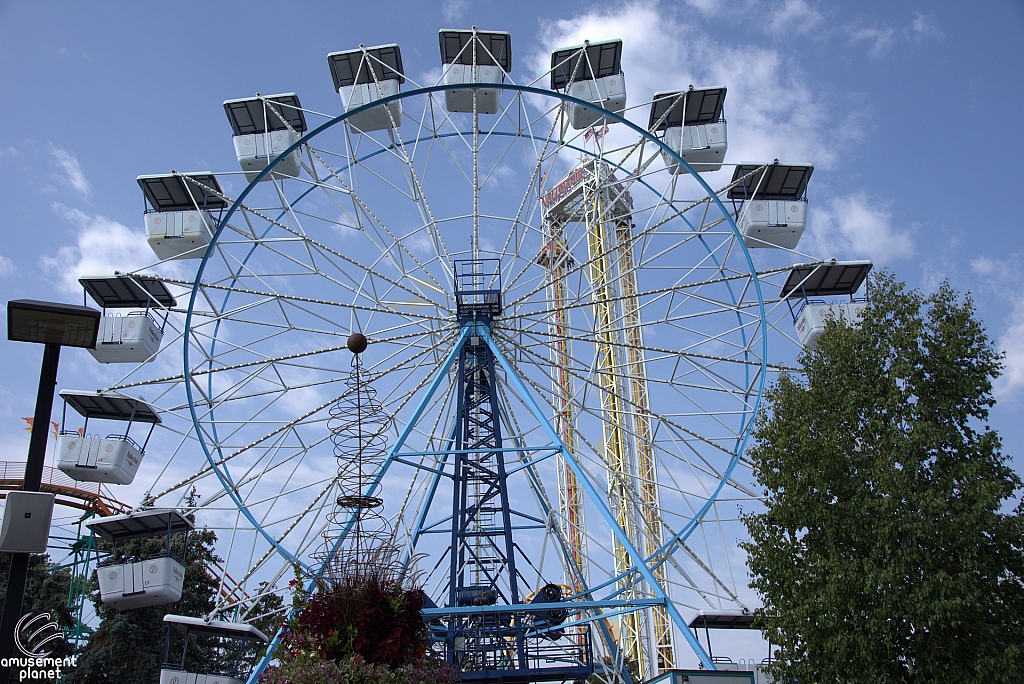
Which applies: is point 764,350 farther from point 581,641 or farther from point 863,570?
point 581,641

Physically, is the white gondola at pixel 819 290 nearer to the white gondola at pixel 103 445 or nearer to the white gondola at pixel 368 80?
the white gondola at pixel 368 80

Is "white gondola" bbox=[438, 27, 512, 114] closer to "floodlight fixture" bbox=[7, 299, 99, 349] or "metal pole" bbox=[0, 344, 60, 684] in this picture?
"floodlight fixture" bbox=[7, 299, 99, 349]

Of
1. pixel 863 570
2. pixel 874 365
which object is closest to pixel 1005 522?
pixel 863 570

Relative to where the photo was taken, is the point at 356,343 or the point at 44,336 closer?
the point at 44,336

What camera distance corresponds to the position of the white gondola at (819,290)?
20766 mm

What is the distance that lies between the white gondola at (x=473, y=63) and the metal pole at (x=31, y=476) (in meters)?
12.9

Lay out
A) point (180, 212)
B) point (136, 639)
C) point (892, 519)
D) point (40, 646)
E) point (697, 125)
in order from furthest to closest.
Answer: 1. point (136, 639)
2. point (40, 646)
3. point (180, 212)
4. point (697, 125)
5. point (892, 519)

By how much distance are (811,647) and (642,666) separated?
2244cm

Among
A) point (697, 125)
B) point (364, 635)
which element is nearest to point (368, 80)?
point (697, 125)

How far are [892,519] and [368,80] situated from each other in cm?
1527

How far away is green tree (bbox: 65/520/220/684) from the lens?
2669cm

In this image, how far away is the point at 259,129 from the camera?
2155 cm

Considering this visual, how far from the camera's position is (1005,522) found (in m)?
13.4

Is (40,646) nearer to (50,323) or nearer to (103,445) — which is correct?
(103,445)
